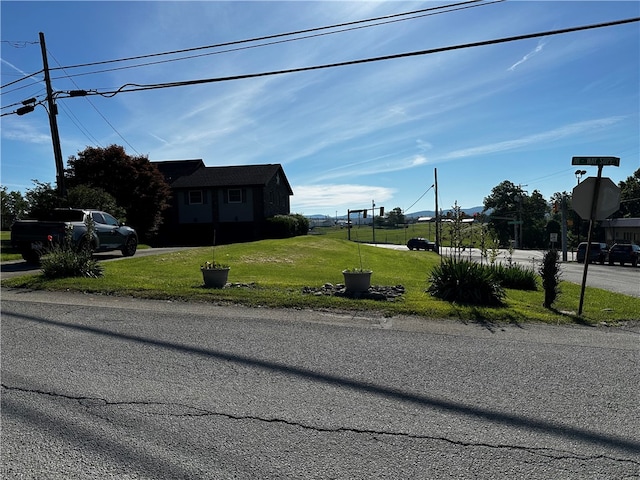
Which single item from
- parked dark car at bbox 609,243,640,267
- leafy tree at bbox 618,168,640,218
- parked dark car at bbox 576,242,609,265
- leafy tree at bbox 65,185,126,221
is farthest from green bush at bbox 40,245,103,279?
leafy tree at bbox 618,168,640,218

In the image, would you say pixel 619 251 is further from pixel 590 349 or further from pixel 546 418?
pixel 546 418

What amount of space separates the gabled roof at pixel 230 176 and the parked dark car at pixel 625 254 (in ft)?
105

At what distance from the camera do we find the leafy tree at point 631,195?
72.1 metres

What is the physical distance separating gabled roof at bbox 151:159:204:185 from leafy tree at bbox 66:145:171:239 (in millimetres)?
9941

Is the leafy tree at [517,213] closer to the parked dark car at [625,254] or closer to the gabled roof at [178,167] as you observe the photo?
the parked dark car at [625,254]

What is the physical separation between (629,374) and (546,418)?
5.80ft

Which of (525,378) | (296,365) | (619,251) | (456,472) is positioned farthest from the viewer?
(619,251)

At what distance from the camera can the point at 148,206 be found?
29.3 metres

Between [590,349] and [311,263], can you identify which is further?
[311,263]

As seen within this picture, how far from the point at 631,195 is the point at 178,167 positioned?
73185 mm

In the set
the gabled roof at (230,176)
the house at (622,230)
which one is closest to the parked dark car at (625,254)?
the house at (622,230)

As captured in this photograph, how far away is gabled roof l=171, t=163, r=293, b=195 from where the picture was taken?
36.3 m

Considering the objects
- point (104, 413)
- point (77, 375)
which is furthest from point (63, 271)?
point (104, 413)

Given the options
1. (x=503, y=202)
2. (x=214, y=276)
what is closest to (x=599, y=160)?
(x=214, y=276)
